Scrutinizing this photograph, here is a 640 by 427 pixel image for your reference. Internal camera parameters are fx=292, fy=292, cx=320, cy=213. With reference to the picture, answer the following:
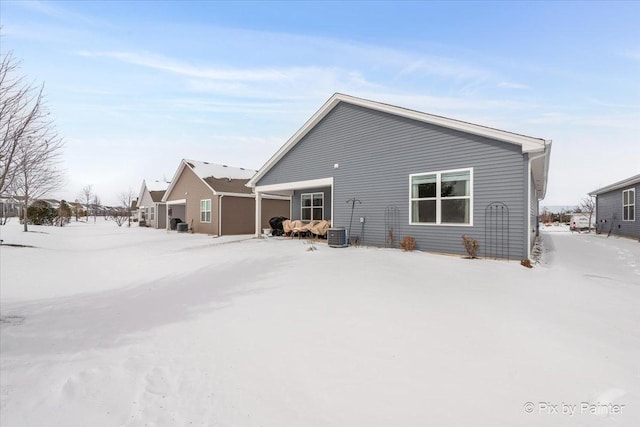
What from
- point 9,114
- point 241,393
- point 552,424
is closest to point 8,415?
point 241,393

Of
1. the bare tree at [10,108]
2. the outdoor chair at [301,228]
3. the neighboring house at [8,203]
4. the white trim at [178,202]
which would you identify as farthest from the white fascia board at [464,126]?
the white trim at [178,202]

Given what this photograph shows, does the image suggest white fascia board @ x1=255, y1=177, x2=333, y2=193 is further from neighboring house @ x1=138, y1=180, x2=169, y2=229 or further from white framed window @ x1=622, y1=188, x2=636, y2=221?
neighboring house @ x1=138, y1=180, x2=169, y2=229

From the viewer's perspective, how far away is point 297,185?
1470 centimetres

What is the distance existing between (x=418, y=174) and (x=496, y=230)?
120 inches

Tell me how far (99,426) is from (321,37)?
14.1m

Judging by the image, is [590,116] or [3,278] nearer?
[3,278]

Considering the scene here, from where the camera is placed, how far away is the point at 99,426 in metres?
2.13

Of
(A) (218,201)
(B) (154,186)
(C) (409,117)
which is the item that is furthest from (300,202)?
(B) (154,186)

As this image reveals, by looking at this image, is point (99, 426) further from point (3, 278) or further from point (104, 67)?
point (104, 67)

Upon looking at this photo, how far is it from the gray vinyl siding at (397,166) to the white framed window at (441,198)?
0.57 ft

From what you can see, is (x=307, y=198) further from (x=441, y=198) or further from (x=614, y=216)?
(x=614, y=216)

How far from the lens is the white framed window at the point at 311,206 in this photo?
50.6ft

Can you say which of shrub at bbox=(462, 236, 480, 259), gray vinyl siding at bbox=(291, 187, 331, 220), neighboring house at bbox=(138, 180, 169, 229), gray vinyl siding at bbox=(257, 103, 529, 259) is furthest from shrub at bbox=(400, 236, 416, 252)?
neighboring house at bbox=(138, 180, 169, 229)

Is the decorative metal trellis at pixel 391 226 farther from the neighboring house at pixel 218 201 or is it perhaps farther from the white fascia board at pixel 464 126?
the neighboring house at pixel 218 201
